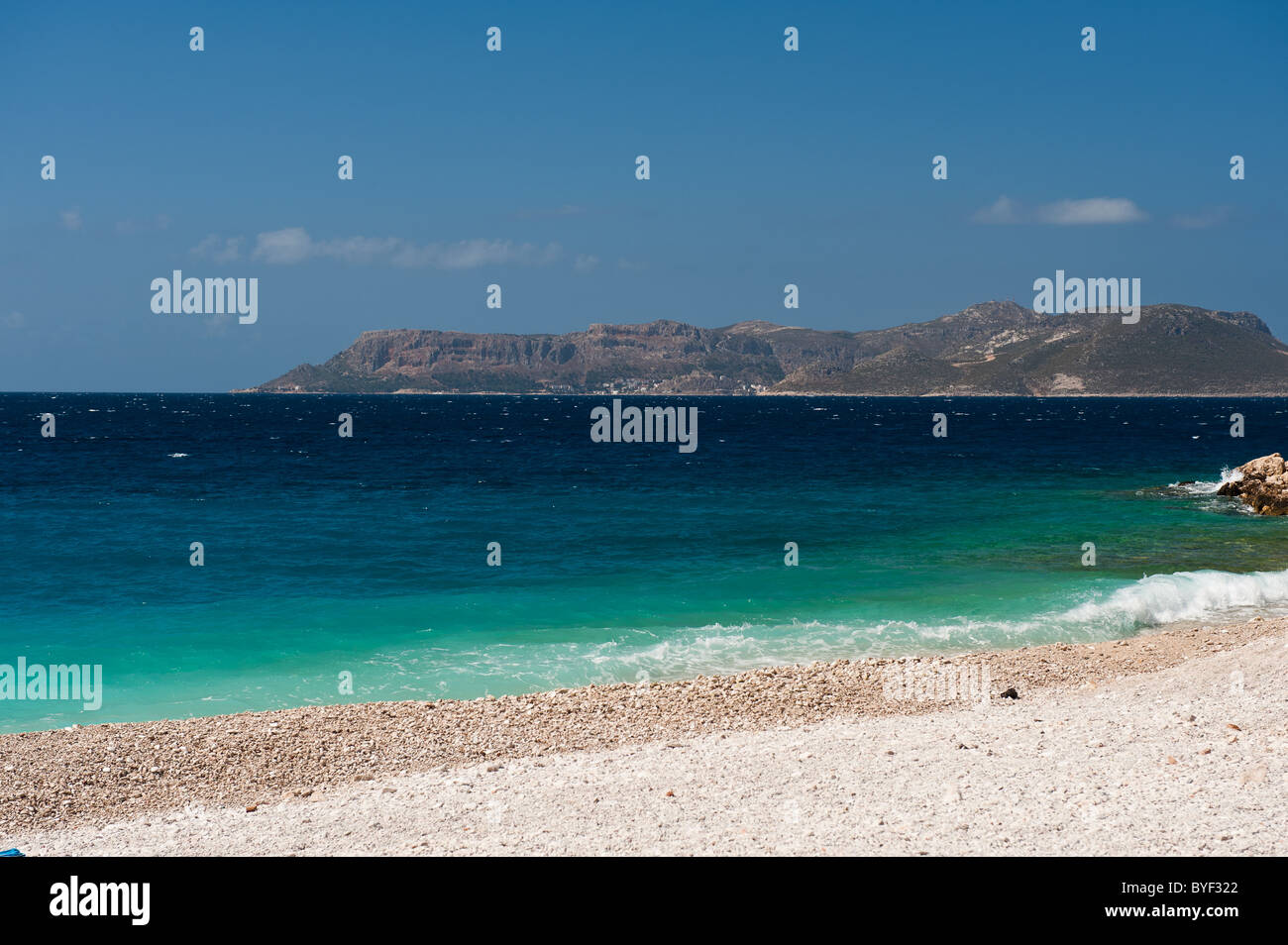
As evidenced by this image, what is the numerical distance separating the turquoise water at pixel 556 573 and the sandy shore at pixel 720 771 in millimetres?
2719

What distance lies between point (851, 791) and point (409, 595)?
49.1 feet

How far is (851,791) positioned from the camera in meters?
8.24

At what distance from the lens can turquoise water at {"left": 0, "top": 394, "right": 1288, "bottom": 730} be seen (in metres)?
16.4

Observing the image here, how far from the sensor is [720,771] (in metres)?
9.16

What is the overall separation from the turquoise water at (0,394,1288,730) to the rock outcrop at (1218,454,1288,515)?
3.10 feet

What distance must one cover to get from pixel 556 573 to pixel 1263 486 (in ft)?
92.4
